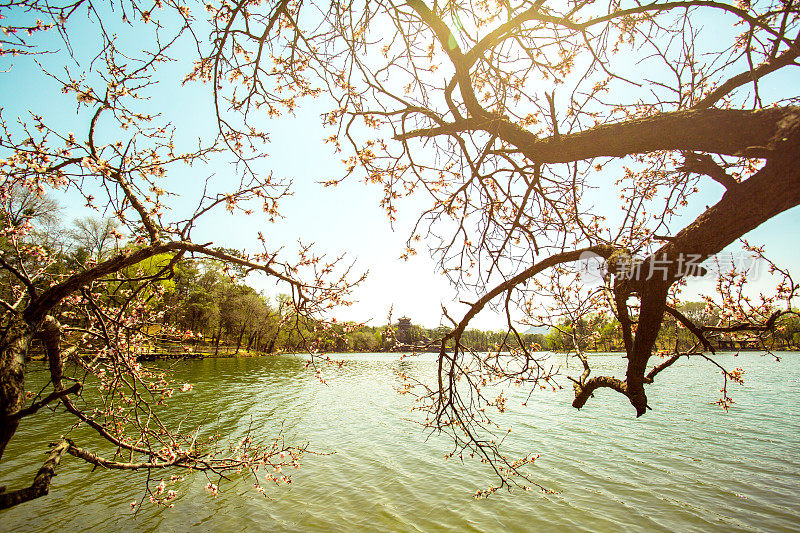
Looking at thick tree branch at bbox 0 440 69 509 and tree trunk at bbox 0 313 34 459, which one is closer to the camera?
tree trunk at bbox 0 313 34 459

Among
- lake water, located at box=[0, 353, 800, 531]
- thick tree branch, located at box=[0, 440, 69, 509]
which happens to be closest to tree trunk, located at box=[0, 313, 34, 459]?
thick tree branch, located at box=[0, 440, 69, 509]

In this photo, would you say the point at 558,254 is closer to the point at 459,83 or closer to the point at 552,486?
the point at 459,83

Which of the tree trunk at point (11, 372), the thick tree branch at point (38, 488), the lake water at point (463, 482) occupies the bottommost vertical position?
the lake water at point (463, 482)

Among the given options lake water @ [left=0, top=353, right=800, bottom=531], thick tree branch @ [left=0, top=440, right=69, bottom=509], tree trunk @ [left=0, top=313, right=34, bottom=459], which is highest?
tree trunk @ [left=0, top=313, right=34, bottom=459]

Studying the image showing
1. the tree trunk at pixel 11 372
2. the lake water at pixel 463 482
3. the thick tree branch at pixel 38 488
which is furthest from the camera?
the lake water at pixel 463 482

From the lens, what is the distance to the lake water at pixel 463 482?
7.12 meters

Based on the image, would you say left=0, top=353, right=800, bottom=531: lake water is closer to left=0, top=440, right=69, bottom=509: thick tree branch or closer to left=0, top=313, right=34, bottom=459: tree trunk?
left=0, top=440, right=69, bottom=509: thick tree branch

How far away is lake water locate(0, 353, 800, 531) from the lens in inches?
280

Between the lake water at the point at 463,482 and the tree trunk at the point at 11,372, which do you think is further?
the lake water at the point at 463,482

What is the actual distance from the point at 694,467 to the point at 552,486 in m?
4.86

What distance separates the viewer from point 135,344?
5.21 meters

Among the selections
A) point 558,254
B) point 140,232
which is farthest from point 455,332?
point 140,232

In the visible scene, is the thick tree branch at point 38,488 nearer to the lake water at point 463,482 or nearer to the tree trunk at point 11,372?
the tree trunk at point 11,372

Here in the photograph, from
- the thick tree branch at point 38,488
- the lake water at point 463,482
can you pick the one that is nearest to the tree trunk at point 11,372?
the thick tree branch at point 38,488
